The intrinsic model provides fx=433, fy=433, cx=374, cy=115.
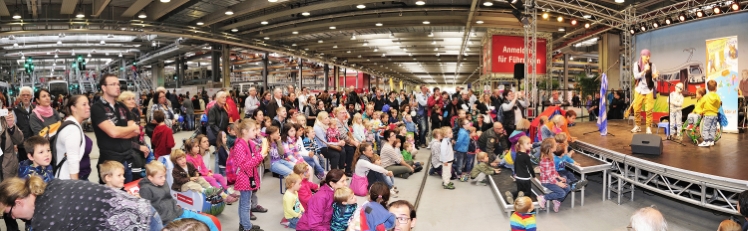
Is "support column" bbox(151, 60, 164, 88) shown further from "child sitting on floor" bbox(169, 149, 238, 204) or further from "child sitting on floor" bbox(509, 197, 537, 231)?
"child sitting on floor" bbox(509, 197, 537, 231)

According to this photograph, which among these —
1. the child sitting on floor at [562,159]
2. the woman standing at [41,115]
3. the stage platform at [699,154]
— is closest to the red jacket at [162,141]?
the woman standing at [41,115]

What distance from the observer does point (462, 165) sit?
305 inches

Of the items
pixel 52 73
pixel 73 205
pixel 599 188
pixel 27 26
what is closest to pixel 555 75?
pixel 599 188

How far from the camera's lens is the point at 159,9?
12.7 metres

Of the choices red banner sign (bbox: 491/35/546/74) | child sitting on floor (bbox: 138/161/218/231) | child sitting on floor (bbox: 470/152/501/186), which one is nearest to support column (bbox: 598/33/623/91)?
red banner sign (bbox: 491/35/546/74)

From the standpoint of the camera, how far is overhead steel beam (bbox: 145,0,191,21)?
11.7m

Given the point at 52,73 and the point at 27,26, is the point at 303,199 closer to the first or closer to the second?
the point at 27,26

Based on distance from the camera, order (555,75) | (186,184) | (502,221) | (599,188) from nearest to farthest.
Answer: (186,184) → (502,221) → (599,188) → (555,75)

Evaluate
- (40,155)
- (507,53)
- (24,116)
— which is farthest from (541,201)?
(507,53)

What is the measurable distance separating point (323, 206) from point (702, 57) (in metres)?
11.8

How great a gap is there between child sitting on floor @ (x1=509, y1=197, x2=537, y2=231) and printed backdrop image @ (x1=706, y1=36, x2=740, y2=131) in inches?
380

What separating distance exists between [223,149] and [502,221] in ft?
13.0


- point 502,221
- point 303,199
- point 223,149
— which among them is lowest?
point 502,221

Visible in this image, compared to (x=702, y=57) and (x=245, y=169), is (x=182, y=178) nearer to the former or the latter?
(x=245, y=169)
